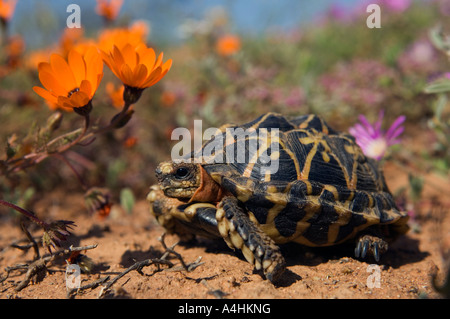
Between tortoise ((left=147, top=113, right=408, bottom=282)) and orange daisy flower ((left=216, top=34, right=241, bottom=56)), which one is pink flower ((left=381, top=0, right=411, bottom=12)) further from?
tortoise ((left=147, top=113, right=408, bottom=282))

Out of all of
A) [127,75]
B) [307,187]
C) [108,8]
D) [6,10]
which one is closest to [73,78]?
[127,75]

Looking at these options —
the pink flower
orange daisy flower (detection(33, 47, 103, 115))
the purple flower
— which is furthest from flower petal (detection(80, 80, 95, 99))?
the pink flower

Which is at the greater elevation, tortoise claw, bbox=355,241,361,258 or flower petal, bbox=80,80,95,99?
flower petal, bbox=80,80,95,99

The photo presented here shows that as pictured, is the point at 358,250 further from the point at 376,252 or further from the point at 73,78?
the point at 73,78

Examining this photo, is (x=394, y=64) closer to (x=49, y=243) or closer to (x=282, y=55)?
(x=282, y=55)

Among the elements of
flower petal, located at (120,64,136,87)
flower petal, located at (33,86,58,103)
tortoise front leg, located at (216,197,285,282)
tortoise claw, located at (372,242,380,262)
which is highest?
flower petal, located at (120,64,136,87)

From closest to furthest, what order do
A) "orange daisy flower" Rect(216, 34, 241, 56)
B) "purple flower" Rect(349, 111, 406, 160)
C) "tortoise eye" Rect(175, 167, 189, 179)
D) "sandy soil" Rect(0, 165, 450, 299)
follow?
"sandy soil" Rect(0, 165, 450, 299) → "tortoise eye" Rect(175, 167, 189, 179) → "purple flower" Rect(349, 111, 406, 160) → "orange daisy flower" Rect(216, 34, 241, 56)

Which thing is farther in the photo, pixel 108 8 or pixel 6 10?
pixel 108 8
